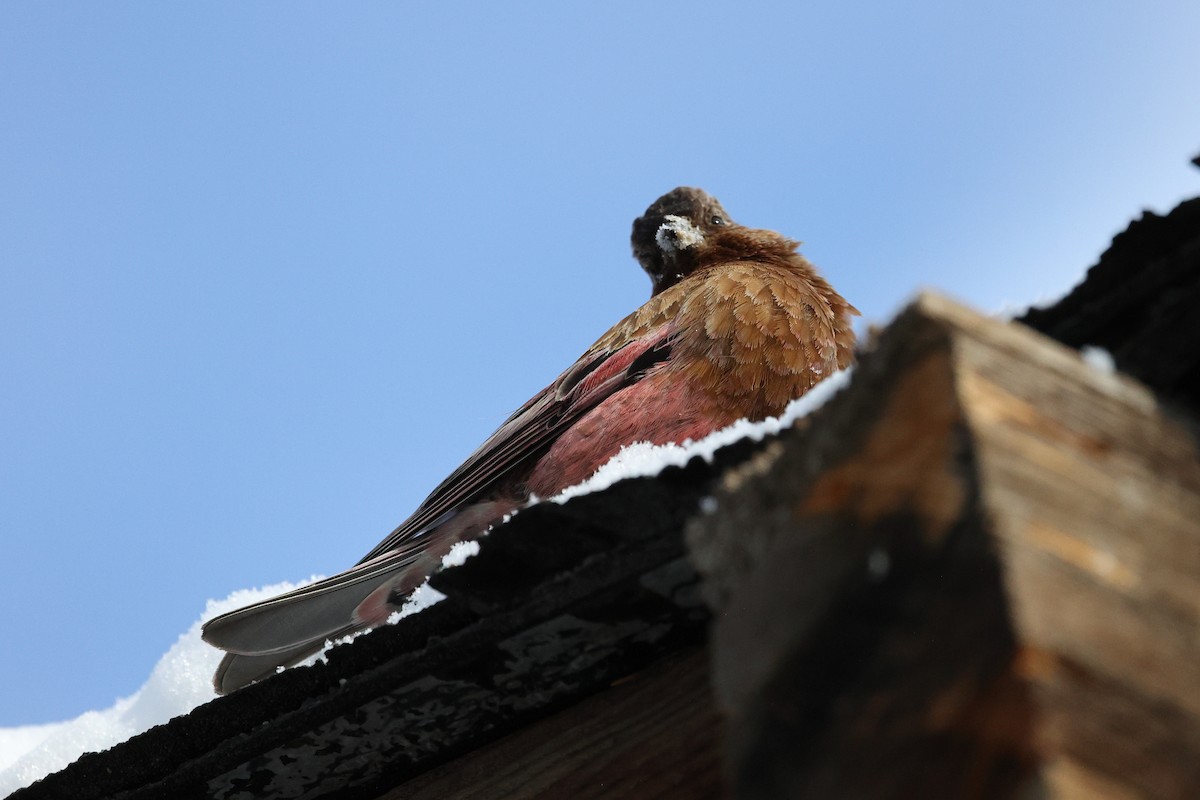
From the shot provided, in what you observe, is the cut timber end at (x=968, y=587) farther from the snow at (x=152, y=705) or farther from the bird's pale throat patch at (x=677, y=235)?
the bird's pale throat patch at (x=677, y=235)

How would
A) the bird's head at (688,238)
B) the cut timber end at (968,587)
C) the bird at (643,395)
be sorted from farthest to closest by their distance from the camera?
the bird's head at (688,238) < the bird at (643,395) < the cut timber end at (968,587)

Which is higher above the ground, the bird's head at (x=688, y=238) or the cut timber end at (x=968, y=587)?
the bird's head at (x=688, y=238)

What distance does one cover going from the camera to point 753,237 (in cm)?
530

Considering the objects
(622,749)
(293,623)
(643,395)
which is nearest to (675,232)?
(643,395)

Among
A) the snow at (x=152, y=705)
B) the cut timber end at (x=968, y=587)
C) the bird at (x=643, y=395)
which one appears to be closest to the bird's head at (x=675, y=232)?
the bird at (x=643, y=395)

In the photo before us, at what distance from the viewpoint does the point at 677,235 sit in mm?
5797

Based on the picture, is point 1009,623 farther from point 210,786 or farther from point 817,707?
point 210,786

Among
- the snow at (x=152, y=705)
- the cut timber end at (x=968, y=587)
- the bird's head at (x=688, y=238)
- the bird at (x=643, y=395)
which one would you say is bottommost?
the cut timber end at (x=968, y=587)

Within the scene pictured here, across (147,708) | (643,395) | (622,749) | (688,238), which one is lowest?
(622,749)

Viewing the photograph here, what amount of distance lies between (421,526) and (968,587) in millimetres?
3332

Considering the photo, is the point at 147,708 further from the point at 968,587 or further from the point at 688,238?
the point at 688,238

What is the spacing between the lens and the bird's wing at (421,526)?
3061 millimetres

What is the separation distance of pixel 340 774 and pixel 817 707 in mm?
1423

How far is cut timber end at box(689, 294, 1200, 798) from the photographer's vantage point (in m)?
0.78
